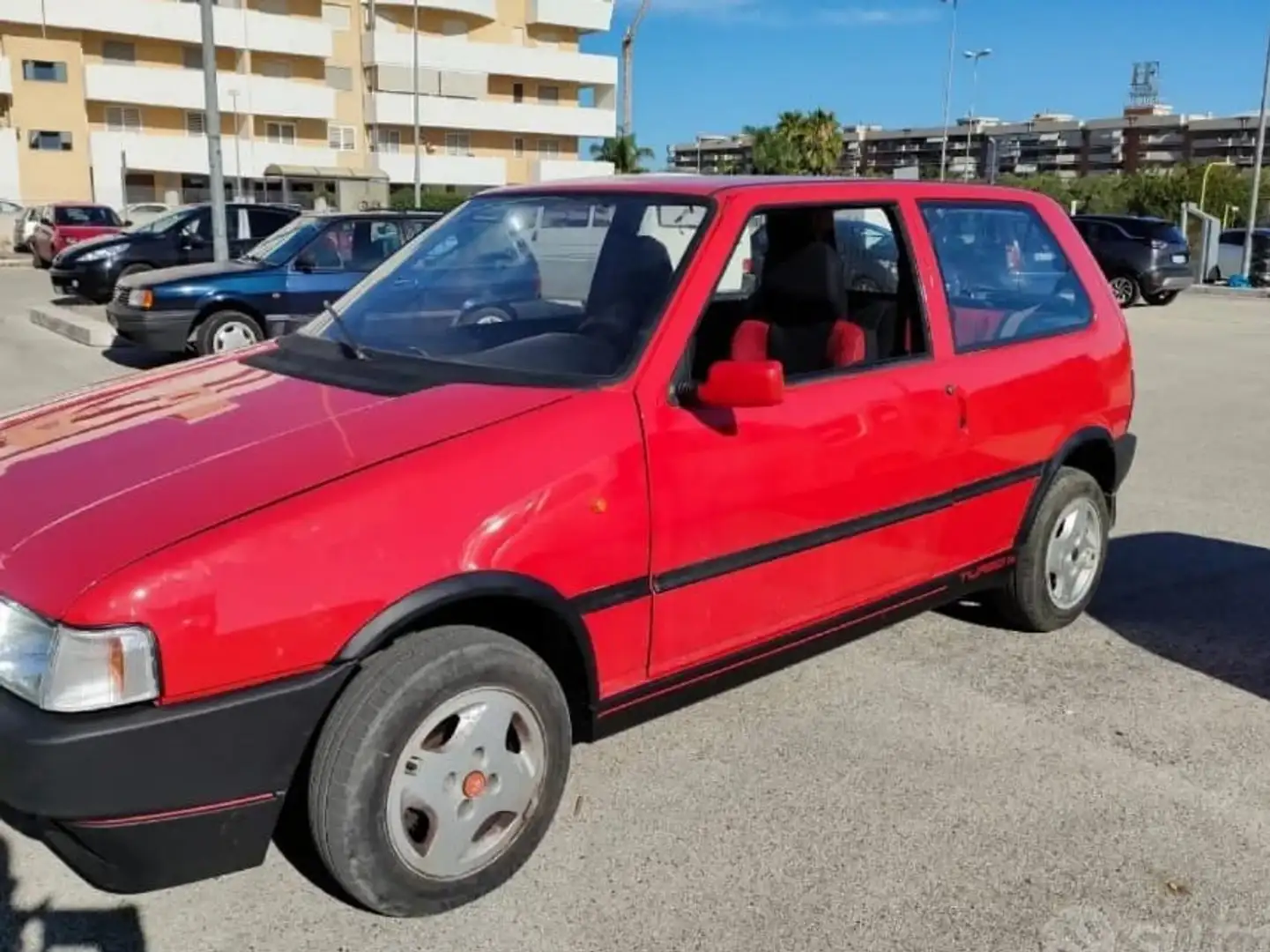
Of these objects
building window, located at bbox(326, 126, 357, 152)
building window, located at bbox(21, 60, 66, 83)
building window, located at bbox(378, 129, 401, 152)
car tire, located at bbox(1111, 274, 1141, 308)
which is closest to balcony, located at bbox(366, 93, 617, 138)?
building window, located at bbox(378, 129, 401, 152)

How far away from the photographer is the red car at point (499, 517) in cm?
241

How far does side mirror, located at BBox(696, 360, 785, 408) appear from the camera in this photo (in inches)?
121

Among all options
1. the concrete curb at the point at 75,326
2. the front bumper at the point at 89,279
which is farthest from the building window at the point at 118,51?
the concrete curb at the point at 75,326

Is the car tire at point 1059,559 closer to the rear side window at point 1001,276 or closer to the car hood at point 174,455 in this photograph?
the rear side window at point 1001,276

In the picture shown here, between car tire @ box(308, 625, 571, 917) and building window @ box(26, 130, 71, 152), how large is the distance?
5287 centimetres

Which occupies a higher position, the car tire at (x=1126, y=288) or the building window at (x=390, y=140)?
the building window at (x=390, y=140)

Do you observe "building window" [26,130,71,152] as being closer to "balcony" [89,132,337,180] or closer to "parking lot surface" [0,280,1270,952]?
"balcony" [89,132,337,180]

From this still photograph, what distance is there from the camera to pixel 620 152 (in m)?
67.9

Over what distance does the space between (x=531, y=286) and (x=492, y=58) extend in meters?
58.2

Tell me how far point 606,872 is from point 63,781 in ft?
4.44

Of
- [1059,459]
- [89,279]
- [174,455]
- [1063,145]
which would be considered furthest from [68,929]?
[1063,145]

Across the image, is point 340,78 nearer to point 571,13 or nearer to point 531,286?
point 571,13

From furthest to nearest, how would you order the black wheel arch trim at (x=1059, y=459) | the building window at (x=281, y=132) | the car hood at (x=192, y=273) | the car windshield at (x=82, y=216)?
1. the building window at (x=281, y=132)
2. the car windshield at (x=82, y=216)
3. the car hood at (x=192, y=273)
4. the black wheel arch trim at (x=1059, y=459)

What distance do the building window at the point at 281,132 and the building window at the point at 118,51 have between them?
19.5 ft
